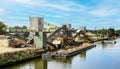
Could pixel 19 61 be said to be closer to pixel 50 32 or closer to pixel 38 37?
pixel 38 37

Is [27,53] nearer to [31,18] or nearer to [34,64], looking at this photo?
[34,64]

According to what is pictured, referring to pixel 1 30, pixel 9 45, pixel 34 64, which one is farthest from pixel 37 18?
pixel 1 30

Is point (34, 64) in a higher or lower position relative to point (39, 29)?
lower

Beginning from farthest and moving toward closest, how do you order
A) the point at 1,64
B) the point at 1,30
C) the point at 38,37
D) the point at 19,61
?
the point at 1,30
the point at 38,37
the point at 19,61
the point at 1,64

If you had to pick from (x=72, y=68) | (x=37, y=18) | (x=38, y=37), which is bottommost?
(x=72, y=68)

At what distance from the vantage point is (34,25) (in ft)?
140

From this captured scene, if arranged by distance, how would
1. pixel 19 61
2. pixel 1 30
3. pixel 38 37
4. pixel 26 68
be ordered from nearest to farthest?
pixel 26 68 < pixel 19 61 < pixel 38 37 < pixel 1 30

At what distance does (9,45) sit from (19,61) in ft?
49.7

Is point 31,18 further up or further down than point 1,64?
further up

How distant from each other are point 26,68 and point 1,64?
3243 mm

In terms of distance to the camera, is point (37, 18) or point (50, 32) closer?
point (37, 18)

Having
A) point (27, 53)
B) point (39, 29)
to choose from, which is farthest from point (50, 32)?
point (27, 53)

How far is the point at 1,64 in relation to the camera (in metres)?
25.5

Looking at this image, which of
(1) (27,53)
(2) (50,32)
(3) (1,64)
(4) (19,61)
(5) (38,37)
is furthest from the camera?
(2) (50,32)
